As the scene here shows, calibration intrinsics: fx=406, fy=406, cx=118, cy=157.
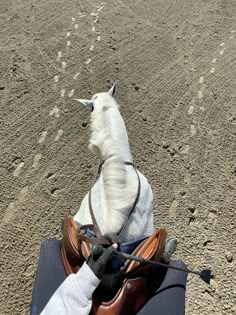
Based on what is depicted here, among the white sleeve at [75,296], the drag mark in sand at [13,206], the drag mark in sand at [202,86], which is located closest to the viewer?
the white sleeve at [75,296]

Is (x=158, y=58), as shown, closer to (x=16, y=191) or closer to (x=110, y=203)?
(x=16, y=191)

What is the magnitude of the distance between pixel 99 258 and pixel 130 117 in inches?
93.7

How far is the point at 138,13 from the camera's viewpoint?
216 inches

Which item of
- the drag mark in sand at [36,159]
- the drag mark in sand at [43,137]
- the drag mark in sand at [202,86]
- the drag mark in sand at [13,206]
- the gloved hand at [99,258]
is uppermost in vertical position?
the gloved hand at [99,258]

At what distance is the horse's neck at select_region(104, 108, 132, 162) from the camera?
2.51 meters

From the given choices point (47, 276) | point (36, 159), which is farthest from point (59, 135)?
point (47, 276)

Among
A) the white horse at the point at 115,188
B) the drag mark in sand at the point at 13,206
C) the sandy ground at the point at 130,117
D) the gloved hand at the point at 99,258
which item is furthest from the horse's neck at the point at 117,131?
the drag mark in sand at the point at 13,206

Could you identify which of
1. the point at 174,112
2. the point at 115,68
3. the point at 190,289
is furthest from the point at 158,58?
the point at 190,289

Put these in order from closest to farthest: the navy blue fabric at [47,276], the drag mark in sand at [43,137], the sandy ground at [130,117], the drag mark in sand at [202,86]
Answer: the navy blue fabric at [47,276] → the sandy ground at [130,117] → the drag mark in sand at [43,137] → the drag mark in sand at [202,86]

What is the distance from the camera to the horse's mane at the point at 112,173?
2.17 m

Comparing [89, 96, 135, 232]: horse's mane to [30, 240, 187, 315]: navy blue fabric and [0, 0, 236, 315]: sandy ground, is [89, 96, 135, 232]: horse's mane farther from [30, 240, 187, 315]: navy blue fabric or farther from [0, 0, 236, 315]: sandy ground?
[0, 0, 236, 315]: sandy ground

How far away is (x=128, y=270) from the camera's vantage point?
205 centimetres

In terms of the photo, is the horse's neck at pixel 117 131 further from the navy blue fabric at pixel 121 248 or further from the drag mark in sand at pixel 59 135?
the drag mark in sand at pixel 59 135

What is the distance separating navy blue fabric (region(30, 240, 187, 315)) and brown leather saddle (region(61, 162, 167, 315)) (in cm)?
4
